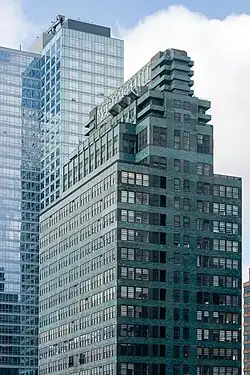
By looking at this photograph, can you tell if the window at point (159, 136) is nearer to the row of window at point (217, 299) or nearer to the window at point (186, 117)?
the window at point (186, 117)

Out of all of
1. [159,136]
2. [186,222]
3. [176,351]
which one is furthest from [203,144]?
[176,351]

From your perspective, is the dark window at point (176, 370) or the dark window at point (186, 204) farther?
the dark window at point (186, 204)

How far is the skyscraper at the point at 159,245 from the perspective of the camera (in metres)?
176

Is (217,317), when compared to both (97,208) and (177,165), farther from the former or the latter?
(97,208)

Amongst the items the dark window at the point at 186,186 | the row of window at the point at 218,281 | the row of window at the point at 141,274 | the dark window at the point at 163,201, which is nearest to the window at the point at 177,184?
the dark window at the point at 186,186

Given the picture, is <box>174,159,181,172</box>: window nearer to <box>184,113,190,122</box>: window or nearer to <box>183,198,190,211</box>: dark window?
<box>183,198,190,211</box>: dark window

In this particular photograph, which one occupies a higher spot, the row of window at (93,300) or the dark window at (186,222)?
the dark window at (186,222)

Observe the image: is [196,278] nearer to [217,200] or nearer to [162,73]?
[217,200]

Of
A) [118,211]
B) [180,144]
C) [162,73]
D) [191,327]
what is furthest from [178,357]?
A: [162,73]

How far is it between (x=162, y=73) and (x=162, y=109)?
8973 mm

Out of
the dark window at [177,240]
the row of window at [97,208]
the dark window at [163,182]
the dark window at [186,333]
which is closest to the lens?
the dark window at [186,333]

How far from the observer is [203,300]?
18362cm

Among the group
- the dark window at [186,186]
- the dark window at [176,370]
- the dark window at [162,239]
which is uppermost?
the dark window at [186,186]

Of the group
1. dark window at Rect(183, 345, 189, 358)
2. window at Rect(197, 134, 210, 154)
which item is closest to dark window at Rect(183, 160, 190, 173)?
window at Rect(197, 134, 210, 154)
